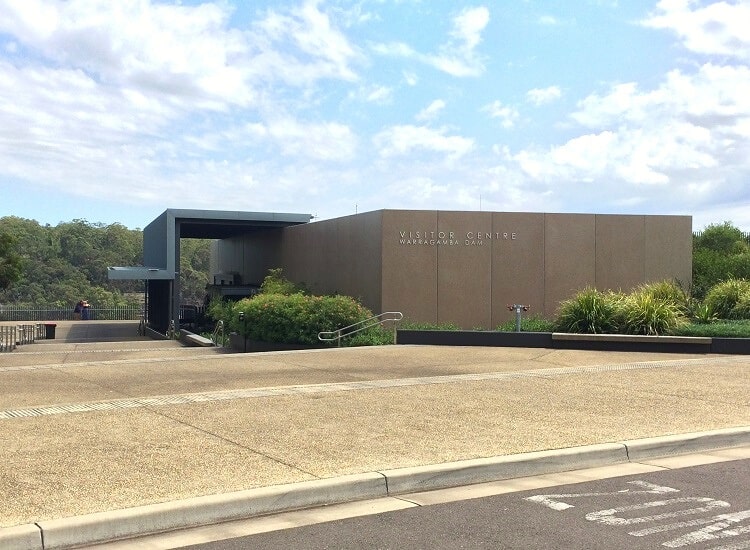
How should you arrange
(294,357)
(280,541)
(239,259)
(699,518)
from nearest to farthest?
(280,541) → (699,518) → (294,357) → (239,259)

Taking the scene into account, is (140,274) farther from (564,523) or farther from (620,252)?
(564,523)

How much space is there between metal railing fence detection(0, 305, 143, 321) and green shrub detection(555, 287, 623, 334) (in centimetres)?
4798

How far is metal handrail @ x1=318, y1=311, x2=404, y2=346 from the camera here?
21.5 metres

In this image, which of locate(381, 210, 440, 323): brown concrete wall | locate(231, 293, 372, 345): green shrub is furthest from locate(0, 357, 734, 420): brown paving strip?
locate(381, 210, 440, 323): brown concrete wall

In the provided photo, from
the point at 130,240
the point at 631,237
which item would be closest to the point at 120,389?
the point at 631,237

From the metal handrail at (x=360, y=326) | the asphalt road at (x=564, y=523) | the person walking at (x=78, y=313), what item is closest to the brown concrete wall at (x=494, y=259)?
the metal handrail at (x=360, y=326)

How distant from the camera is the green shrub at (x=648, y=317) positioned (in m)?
20.2

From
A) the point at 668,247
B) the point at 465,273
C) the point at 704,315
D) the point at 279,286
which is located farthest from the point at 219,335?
the point at 704,315

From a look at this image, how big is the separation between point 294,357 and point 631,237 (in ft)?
44.3

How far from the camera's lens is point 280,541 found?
19.1 ft

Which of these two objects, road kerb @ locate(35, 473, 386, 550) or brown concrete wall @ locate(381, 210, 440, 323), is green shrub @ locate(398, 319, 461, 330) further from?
Result: road kerb @ locate(35, 473, 386, 550)

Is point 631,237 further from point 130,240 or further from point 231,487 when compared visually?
point 130,240

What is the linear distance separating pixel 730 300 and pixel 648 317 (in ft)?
16.4

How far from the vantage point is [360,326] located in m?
22.5
